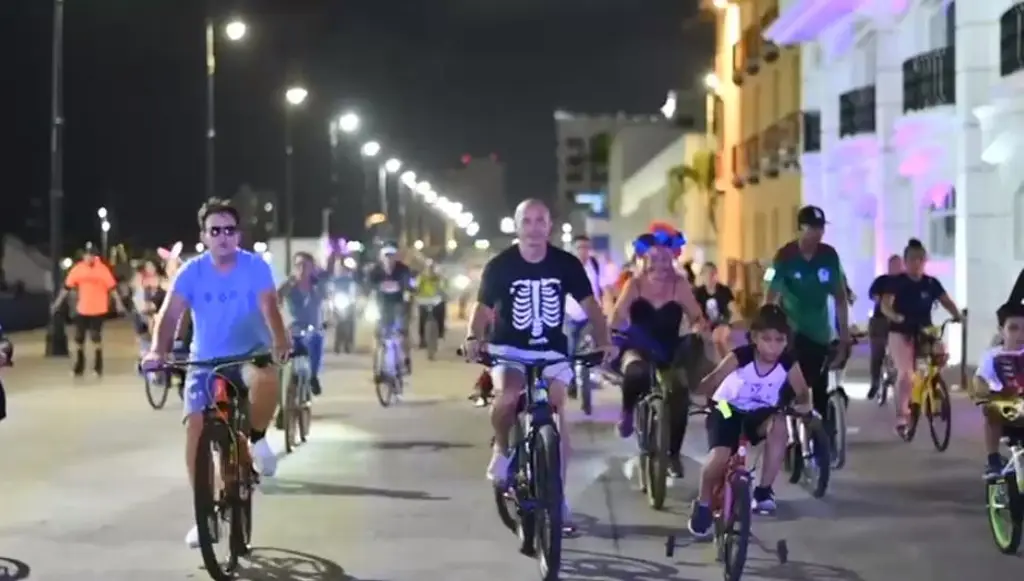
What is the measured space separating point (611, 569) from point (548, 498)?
0.62 metres

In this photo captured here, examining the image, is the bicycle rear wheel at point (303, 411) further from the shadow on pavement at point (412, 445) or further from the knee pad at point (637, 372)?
the knee pad at point (637, 372)

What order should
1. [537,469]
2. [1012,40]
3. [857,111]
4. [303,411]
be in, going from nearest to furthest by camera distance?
[537,469] → [303,411] → [1012,40] → [857,111]

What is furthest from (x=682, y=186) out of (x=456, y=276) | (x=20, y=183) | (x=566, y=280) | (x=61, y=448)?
(x=566, y=280)

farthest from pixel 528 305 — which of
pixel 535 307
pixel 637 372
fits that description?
pixel 637 372

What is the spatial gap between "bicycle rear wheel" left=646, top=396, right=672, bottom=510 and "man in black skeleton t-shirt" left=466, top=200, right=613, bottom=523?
145 cm

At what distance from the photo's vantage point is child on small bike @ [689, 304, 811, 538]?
8.40 meters

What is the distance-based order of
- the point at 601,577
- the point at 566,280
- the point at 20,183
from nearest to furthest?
1. the point at 601,577
2. the point at 566,280
3. the point at 20,183

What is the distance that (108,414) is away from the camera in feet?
54.8

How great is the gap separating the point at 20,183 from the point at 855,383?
51497mm

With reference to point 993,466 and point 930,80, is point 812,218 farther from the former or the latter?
point 930,80

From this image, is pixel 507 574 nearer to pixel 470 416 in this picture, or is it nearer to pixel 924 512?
pixel 924 512

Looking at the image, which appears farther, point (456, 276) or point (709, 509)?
point (456, 276)

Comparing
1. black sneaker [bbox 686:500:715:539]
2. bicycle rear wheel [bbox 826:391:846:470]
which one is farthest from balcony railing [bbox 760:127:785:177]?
black sneaker [bbox 686:500:715:539]

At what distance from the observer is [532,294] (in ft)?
28.5
